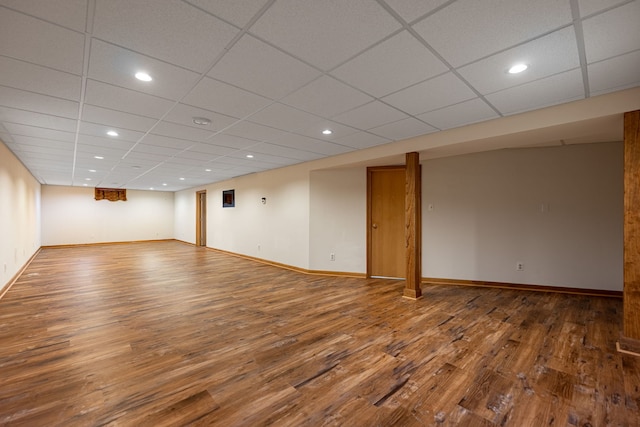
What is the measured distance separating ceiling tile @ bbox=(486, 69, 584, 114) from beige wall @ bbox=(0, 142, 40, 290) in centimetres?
697

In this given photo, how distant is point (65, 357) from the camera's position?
2461mm

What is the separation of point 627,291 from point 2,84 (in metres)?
6.01

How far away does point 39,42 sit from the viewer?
178cm

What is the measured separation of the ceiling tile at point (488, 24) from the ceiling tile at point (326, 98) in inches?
34.0

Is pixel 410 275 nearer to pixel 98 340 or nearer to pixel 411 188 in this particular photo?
pixel 411 188

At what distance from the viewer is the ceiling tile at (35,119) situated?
2.99m

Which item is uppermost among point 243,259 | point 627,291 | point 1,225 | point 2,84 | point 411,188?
point 2,84

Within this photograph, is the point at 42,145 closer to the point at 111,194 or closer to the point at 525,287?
the point at 111,194

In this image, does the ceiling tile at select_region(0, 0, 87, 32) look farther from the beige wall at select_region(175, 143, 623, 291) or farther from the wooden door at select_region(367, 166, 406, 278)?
the wooden door at select_region(367, 166, 406, 278)

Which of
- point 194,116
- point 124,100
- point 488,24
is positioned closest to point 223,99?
point 194,116

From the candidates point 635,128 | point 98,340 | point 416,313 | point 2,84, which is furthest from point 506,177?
point 2,84

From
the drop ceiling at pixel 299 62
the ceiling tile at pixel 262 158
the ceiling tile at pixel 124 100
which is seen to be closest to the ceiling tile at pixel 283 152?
the ceiling tile at pixel 262 158

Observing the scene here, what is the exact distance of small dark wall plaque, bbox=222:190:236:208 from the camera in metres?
8.64

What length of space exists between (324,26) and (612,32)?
185 centimetres
